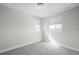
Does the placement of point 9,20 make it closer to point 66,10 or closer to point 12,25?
point 12,25

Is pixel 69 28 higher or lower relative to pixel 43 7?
lower

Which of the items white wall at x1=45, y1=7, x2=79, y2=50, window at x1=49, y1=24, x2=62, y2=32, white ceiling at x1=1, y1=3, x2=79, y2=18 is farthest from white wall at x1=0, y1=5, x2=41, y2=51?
white wall at x1=45, y1=7, x2=79, y2=50

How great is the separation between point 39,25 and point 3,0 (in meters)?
3.05

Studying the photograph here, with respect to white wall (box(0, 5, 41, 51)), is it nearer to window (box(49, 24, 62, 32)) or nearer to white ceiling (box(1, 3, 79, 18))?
white ceiling (box(1, 3, 79, 18))

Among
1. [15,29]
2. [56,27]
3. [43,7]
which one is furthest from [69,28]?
[15,29]

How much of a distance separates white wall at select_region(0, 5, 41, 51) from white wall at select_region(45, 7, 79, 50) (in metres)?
1.42

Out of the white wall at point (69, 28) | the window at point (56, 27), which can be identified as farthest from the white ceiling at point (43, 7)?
the window at point (56, 27)

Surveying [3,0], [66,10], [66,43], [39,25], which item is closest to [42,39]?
[39,25]

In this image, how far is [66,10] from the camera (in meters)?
2.99

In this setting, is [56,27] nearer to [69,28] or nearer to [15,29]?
[69,28]

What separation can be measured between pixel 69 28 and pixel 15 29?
8.59 feet

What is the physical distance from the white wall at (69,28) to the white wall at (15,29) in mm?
1418

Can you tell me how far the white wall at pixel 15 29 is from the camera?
8.20 ft

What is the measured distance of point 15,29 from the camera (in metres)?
2.99
